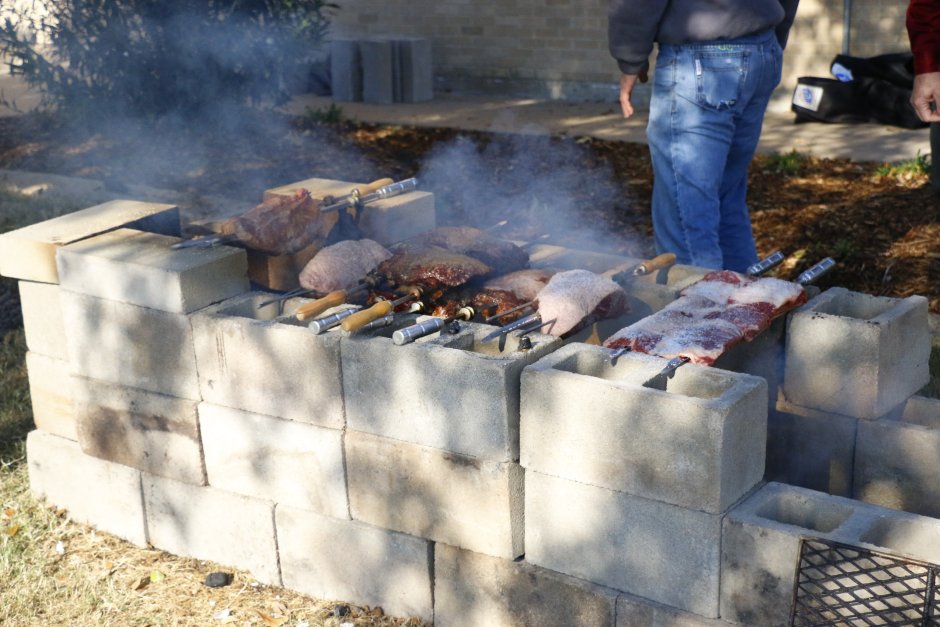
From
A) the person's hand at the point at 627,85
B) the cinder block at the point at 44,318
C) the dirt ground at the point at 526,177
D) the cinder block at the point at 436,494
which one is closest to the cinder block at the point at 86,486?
the cinder block at the point at 44,318

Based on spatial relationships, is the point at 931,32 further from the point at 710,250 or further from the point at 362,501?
the point at 362,501

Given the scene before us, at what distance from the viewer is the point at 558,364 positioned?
3520mm

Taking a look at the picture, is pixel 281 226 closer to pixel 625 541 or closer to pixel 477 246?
pixel 477 246

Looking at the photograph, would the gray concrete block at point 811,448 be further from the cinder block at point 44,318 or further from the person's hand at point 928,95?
the cinder block at point 44,318

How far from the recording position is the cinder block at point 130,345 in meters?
4.27

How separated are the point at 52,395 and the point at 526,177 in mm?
6319

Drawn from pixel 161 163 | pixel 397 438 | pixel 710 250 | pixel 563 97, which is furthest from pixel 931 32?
pixel 563 97

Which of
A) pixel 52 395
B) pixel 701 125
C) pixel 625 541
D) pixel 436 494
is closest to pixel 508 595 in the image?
pixel 436 494

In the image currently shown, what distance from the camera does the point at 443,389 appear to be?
11.9 ft

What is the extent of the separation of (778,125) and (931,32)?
23.4ft

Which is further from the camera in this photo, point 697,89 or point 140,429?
point 697,89

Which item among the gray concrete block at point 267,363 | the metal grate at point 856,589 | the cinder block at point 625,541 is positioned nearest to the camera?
the metal grate at point 856,589

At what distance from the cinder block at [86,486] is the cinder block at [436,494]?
1180 millimetres

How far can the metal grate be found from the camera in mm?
3008
